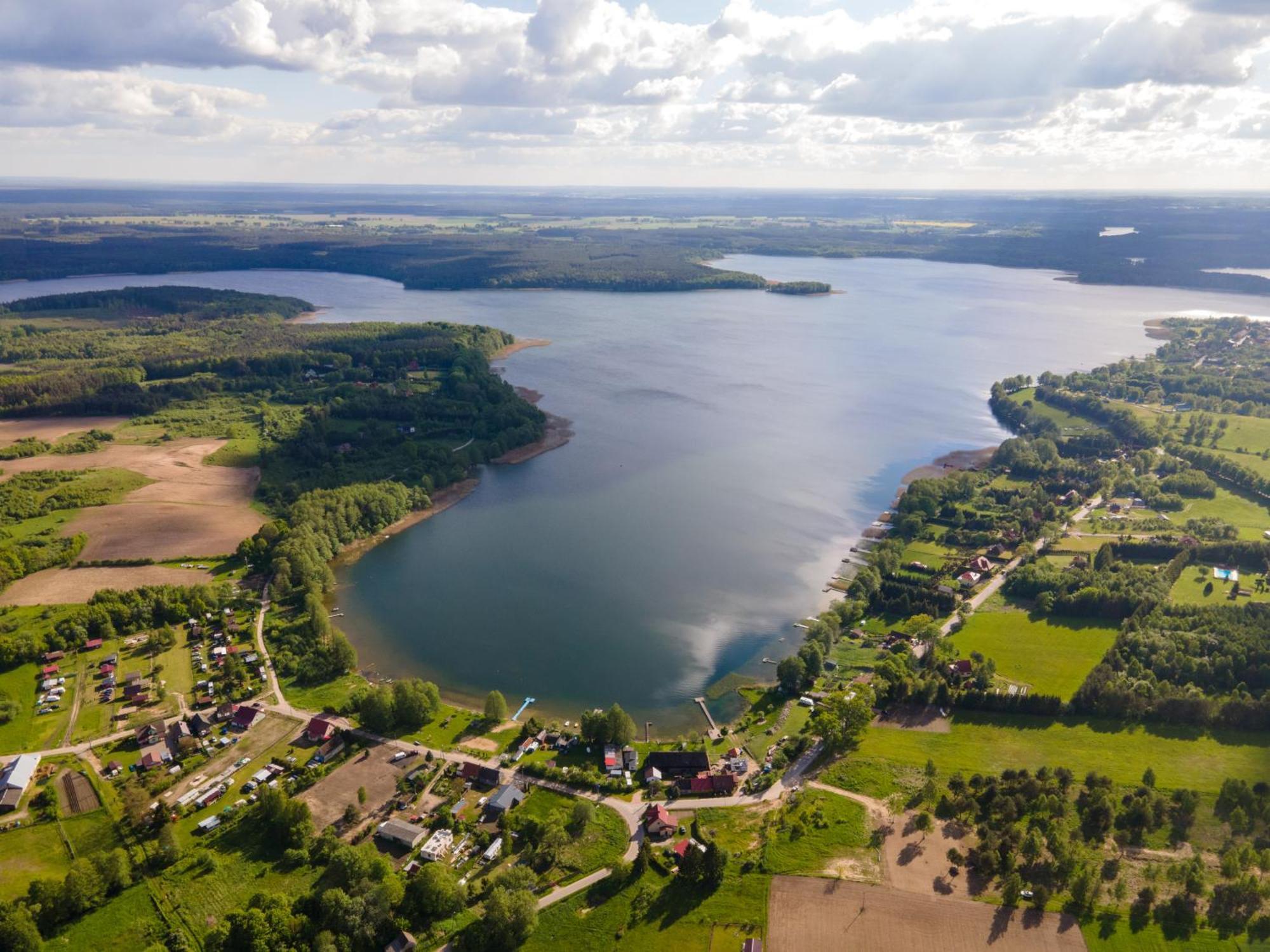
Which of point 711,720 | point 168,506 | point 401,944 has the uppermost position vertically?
point 168,506

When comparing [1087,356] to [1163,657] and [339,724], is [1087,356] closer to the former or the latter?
[1163,657]

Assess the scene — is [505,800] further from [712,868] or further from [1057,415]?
[1057,415]

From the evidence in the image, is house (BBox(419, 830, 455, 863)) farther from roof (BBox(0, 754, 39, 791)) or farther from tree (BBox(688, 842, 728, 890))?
roof (BBox(0, 754, 39, 791))

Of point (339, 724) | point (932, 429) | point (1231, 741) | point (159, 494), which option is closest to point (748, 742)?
point (339, 724)

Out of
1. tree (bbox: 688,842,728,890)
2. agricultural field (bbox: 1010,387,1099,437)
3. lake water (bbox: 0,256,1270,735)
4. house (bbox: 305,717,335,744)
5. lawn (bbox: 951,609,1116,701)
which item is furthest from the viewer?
agricultural field (bbox: 1010,387,1099,437)

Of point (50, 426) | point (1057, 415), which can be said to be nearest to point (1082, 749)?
point (1057, 415)

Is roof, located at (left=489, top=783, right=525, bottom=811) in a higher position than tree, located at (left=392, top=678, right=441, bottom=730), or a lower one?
lower

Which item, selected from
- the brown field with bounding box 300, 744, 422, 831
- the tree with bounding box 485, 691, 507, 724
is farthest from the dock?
the brown field with bounding box 300, 744, 422, 831

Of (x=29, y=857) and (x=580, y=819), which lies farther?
(x=580, y=819)
